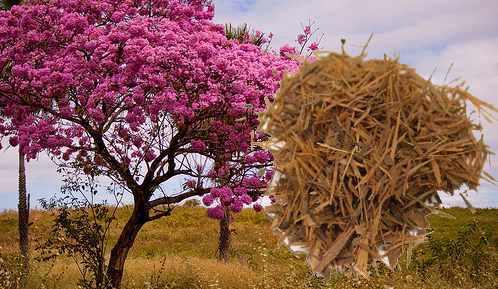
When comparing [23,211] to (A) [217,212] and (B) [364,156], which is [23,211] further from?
(B) [364,156]

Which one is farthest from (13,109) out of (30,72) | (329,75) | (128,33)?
(329,75)

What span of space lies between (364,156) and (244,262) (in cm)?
1576

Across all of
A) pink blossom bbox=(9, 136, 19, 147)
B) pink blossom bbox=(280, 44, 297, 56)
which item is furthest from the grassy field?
pink blossom bbox=(280, 44, 297, 56)

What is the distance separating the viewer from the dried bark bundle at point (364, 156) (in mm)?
6070

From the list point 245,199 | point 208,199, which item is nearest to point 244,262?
point 208,199

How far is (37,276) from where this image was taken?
17.3 meters

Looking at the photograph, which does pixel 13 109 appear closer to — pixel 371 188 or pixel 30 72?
pixel 30 72

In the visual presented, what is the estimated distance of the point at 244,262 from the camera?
2136cm

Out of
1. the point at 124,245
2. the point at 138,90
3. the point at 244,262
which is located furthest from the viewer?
the point at 244,262

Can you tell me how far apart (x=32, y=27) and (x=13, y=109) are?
1.84m

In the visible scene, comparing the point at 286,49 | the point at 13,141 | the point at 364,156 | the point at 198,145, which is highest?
the point at 286,49

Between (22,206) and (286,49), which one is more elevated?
(286,49)

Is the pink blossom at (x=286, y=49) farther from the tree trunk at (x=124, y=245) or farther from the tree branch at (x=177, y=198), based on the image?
the tree trunk at (x=124, y=245)

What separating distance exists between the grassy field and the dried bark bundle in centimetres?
45
